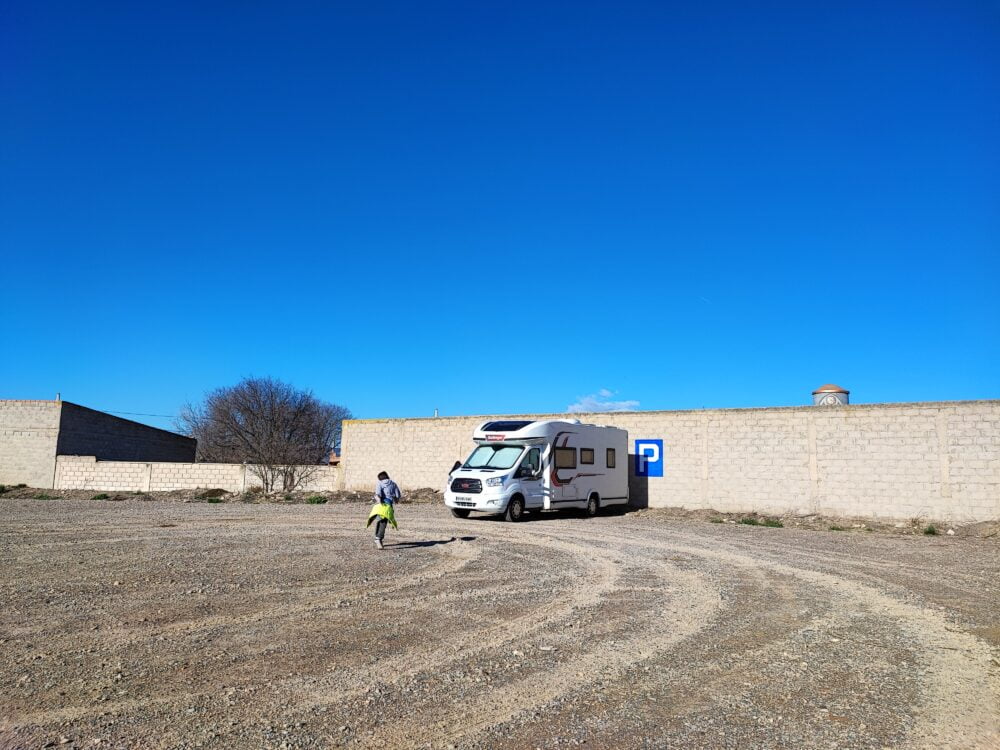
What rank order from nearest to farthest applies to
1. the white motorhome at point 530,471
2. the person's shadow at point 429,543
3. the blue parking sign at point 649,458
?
the person's shadow at point 429,543 → the white motorhome at point 530,471 → the blue parking sign at point 649,458

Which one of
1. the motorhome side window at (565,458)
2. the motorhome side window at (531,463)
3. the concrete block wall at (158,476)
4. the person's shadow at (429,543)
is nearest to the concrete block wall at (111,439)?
the concrete block wall at (158,476)

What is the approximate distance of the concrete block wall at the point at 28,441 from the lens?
121ft

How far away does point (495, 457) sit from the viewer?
70.5 feet

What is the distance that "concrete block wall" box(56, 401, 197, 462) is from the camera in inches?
1496

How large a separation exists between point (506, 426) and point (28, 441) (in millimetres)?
28799

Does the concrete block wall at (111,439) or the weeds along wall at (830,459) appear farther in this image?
the concrete block wall at (111,439)

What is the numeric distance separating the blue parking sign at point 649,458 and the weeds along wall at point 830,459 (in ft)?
0.60

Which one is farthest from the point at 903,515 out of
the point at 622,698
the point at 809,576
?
the point at 622,698

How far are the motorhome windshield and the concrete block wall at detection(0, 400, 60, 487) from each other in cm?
2660

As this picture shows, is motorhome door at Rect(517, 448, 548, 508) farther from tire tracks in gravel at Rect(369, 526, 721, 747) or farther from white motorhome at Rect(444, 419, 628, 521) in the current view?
tire tracks in gravel at Rect(369, 526, 721, 747)

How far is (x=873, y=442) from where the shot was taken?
70.9ft

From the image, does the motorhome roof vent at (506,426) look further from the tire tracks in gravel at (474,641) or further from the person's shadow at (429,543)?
the tire tracks in gravel at (474,641)

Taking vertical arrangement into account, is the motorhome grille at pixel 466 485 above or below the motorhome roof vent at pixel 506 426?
below

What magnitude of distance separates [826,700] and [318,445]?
6021 centimetres
